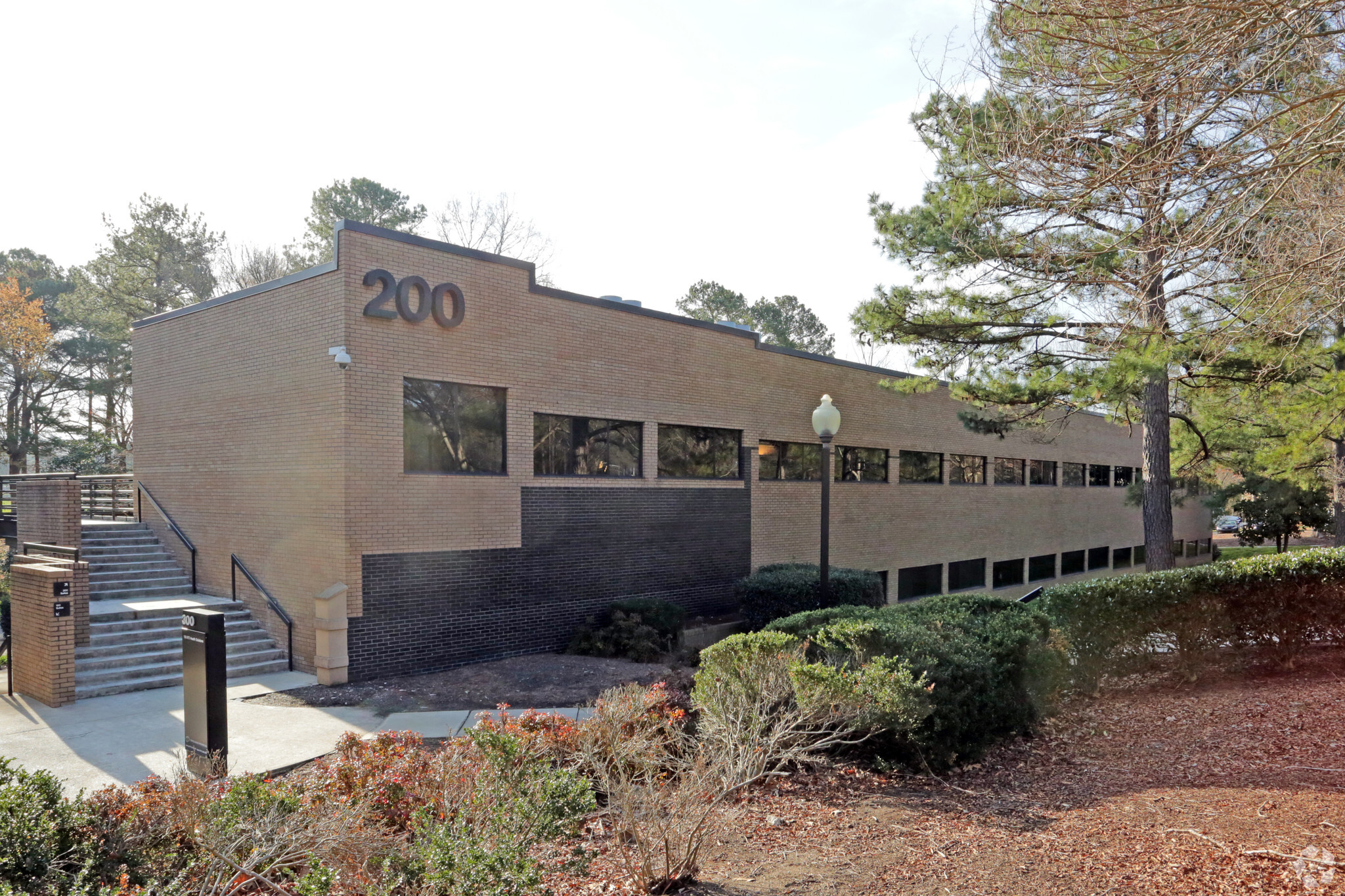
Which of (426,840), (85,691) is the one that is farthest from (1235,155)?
(85,691)

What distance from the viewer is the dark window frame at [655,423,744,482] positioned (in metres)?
16.5

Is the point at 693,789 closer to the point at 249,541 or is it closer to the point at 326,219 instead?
the point at 249,541

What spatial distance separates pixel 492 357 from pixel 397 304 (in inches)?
68.8

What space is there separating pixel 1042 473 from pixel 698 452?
17483 millimetres

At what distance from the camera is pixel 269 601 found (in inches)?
516

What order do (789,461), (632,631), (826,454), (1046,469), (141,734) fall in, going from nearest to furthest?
(141,734)
(826,454)
(632,631)
(789,461)
(1046,469)

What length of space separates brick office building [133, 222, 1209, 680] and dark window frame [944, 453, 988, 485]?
6066mm

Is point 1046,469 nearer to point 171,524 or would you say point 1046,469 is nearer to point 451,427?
point 451,427

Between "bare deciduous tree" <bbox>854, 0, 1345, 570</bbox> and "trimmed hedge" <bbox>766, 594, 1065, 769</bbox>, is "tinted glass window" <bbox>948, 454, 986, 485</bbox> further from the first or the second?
"trimmed hedge" <bbox>766, 594, 1065, 769</bbox>

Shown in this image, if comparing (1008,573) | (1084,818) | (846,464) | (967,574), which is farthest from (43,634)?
(1008,573)

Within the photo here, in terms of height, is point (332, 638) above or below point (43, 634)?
below

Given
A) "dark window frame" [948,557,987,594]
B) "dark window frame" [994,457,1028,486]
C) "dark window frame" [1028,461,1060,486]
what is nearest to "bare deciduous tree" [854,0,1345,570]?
"dark window frame" [948,557,987,594]

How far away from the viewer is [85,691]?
34.4 feet

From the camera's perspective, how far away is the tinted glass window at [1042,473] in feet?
95.5
